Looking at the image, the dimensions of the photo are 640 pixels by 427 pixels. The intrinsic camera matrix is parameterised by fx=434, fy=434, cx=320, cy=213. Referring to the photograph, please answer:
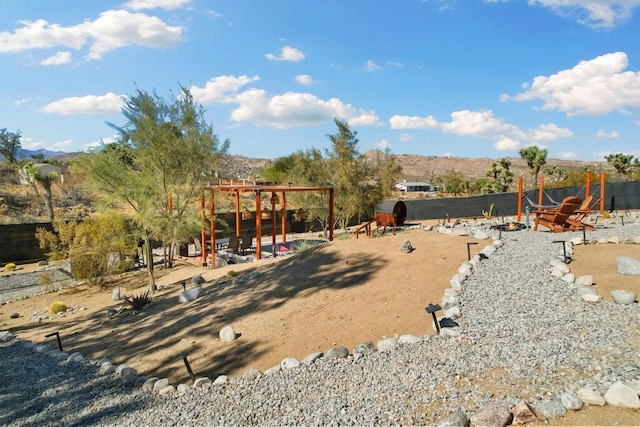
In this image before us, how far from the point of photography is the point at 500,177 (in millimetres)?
36375

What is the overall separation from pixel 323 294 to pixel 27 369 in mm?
4859

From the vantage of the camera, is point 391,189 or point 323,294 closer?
point 323,294

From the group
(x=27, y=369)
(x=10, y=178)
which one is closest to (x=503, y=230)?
(x=27, y=369)

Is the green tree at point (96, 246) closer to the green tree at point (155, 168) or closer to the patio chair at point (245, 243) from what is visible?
the green tree at point (155, 168)

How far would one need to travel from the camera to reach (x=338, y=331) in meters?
5.76

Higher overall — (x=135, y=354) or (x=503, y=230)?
(x=503, y=230)

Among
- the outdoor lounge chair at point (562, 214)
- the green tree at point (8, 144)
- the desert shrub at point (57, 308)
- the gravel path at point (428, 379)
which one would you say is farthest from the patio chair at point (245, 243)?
the green tree at point (8, 144)

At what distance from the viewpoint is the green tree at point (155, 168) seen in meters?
11.8

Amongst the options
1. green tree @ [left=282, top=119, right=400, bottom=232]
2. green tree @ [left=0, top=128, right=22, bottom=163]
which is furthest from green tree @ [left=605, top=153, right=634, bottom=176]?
green tree @ [left=0, top=128, right=22, bottom=163]

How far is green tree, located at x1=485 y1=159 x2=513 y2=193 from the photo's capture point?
117 feet

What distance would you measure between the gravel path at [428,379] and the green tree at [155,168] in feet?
19.7

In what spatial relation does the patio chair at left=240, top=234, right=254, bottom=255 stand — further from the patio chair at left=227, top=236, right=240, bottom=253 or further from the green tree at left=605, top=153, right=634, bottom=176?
the green tree at left=605, top=153, right=634, bottom=176

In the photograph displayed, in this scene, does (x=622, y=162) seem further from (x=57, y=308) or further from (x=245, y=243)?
(x=57, y=308)

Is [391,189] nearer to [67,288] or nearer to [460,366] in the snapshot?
[67,288]
